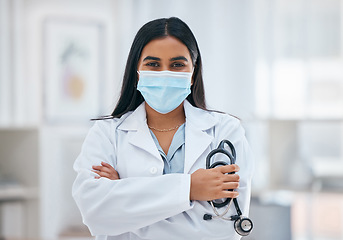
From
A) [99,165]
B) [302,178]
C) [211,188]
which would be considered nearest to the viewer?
[211,188]

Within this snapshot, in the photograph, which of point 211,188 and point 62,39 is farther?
point 62,39

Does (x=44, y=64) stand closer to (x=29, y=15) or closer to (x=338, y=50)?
(x=29, y=15)

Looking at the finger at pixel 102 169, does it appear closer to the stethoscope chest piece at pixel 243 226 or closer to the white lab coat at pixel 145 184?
the white lab coat at pixel 145 184

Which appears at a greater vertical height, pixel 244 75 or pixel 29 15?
pixel 29 15

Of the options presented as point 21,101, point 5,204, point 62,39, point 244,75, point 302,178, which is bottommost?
point 5,204

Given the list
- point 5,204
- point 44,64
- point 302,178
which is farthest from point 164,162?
point 44,64

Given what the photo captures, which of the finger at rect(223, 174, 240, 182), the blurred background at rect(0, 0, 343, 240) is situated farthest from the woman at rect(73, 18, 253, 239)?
the blurred background at rect(0, 0, 343, 240)

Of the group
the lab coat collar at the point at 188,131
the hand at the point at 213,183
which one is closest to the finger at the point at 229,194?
the hand at the point at 213,183

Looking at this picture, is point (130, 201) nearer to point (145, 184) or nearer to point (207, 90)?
point (145, 184)

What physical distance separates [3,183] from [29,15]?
50.0 inches

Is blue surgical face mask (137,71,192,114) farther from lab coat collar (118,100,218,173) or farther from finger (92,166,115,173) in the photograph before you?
finger (92,166,115,173)

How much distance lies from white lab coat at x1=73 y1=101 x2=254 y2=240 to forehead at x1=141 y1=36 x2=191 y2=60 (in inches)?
7.7

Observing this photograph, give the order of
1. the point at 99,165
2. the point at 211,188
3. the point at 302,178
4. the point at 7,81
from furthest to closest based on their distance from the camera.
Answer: the point at 7,81 < the point at 302,178 < the point at 99,165 < the point at 211,188

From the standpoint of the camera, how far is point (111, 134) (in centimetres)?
133
